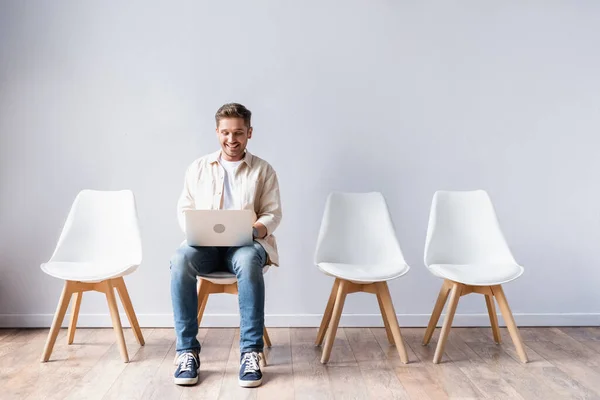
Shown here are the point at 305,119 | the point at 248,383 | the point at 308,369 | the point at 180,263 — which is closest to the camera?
the point at 248,383

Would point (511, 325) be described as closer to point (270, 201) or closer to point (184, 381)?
point (270, 201)

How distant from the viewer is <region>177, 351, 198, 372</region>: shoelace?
96.7 inches

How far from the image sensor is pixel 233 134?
2.77 metres

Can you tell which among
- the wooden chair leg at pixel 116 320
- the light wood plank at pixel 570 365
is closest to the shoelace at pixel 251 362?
the wooden chair leg at pixel 116 320

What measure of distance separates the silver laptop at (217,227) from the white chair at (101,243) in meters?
0.44

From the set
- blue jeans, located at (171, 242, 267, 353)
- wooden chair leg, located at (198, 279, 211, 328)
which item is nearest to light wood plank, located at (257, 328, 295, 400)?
blue jeans, located at (171, 242, 267, 353)

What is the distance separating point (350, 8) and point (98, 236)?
1.85m

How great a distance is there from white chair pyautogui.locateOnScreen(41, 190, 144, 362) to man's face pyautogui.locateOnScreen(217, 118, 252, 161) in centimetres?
62

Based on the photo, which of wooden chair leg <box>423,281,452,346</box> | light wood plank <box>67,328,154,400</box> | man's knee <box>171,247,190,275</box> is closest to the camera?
light wood plank <box>67,328,154,400</box>

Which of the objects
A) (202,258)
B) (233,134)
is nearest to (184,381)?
(202,258)

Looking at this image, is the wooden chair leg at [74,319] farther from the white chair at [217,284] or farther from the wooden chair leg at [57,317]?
the white chair at [217,284]

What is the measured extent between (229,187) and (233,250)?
1.10 ft

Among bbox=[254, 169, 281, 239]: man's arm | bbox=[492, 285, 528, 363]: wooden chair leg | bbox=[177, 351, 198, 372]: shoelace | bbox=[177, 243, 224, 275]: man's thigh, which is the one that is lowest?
bbox=[177, 351, 198, 372]: shoelace

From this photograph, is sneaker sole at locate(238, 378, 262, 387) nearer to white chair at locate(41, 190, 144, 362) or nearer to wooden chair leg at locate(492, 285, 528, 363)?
white chair at locate(41, 190, 144, 362)
